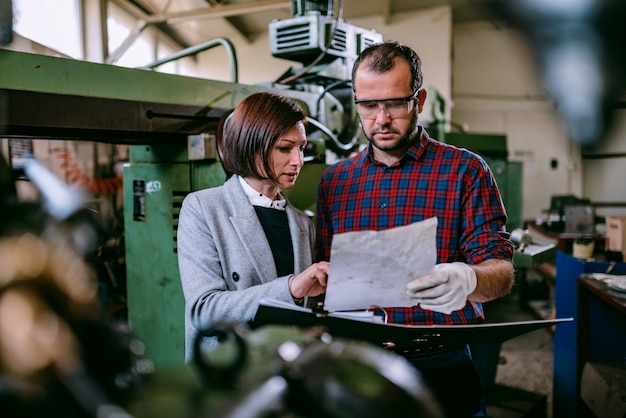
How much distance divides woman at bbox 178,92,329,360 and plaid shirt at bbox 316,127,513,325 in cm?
16

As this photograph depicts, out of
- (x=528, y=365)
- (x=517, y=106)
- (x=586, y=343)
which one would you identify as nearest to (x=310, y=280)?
A: (x=586, y=343)

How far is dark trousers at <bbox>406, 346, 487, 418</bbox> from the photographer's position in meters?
1.31

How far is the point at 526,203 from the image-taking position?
7402 millimetres

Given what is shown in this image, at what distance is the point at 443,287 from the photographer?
0.97 meters

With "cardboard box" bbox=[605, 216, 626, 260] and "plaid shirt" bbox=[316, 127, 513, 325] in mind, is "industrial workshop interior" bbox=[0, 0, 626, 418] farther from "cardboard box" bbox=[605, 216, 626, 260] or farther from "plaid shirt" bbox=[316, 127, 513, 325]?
"plaid shirt" bbox=[316, 127, 513, 325]

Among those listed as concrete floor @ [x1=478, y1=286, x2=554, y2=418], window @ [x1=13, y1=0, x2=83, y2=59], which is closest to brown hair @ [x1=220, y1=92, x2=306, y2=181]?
concrete floor @ [x1=478, y1=286, x2=554, y2=418]

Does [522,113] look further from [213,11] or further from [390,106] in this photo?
[390,106]

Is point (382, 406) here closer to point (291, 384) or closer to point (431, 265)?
point (291, 384)

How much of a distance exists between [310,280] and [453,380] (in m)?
0.51

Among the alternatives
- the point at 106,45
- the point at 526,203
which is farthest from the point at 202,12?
the point at 526,203

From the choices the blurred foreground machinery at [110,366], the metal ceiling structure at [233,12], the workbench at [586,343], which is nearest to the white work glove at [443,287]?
the blurred foreground machinery at [110,366]

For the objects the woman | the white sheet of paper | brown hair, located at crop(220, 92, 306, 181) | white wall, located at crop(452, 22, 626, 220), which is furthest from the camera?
white wall, located at crop(452, 22, 626, 220)

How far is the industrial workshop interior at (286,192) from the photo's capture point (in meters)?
0.44

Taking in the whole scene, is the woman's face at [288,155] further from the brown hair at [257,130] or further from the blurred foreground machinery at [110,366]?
the blurred foreground machinery at [110,366]
